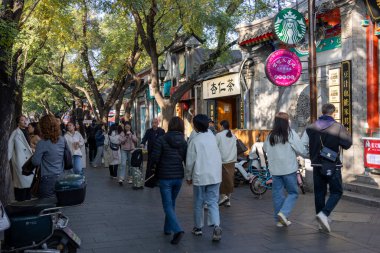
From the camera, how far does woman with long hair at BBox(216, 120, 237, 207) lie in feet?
27.9

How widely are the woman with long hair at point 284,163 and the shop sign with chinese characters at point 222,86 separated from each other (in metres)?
10.6

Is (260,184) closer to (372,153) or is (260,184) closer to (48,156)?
(372,153)

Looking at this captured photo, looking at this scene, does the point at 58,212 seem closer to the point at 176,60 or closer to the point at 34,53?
the point at 34,53

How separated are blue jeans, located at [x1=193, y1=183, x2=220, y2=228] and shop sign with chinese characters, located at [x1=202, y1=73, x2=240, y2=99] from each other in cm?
1136

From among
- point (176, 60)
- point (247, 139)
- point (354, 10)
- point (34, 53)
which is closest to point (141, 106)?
point (176, 60)

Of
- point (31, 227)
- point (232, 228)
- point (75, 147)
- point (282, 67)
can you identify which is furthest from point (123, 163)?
point (31, 227)

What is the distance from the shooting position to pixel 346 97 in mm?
10531

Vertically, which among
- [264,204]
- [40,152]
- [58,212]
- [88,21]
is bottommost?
[264,204]

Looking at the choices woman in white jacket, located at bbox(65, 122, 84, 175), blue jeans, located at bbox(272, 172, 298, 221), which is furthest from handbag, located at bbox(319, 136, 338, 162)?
woman in white jacket, located at bbox(65, 122, 84, 175)

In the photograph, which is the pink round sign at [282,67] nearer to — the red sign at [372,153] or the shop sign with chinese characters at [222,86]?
the red sign at [372,153]

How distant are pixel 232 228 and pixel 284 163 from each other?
1305 mm

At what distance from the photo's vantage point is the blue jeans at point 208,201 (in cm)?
625

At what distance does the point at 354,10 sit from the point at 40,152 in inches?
315

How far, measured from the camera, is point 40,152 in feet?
19.0
